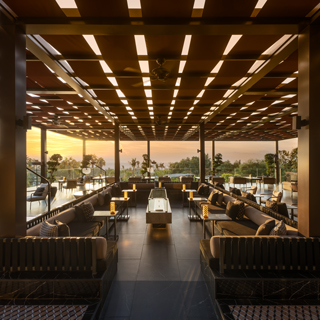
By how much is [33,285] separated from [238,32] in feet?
13.7

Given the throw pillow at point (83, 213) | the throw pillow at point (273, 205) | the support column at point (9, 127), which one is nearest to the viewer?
the support column at point (9, 127)

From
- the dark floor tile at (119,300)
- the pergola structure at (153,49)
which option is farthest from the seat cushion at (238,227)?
the dark floor tile at (119,300)

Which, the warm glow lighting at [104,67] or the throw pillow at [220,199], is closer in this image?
the warm glow lighting at [104,67]

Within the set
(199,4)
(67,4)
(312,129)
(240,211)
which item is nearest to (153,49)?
(199,4)

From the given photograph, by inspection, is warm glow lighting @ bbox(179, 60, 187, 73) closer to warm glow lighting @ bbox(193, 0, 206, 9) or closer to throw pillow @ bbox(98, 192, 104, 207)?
warm glow lighting @ bbox(193, 0, 206, 9)

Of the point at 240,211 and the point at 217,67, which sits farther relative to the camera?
the point at 240,211

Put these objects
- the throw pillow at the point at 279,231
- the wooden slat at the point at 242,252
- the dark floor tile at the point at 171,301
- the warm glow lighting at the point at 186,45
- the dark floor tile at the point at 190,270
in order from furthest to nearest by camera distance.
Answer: the warm glow lighting at the point at 186,45
the dark floor tile at the point at 190,270
the throw pillow at the point at 279,231
the wooden slat at the point at 242,252
the dark floor tile at the point at 171,301

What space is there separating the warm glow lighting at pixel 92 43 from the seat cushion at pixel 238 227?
13.3ft

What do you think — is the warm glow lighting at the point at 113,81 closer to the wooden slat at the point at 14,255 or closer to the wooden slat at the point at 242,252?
the wooden slat at the point at 14,255

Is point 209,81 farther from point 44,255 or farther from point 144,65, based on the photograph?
point 44,255

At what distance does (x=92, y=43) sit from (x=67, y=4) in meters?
0.84

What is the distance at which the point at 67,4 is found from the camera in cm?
259

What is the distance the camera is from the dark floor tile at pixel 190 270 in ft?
10.5

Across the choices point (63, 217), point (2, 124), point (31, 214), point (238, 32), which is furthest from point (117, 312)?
point (31, 214)
